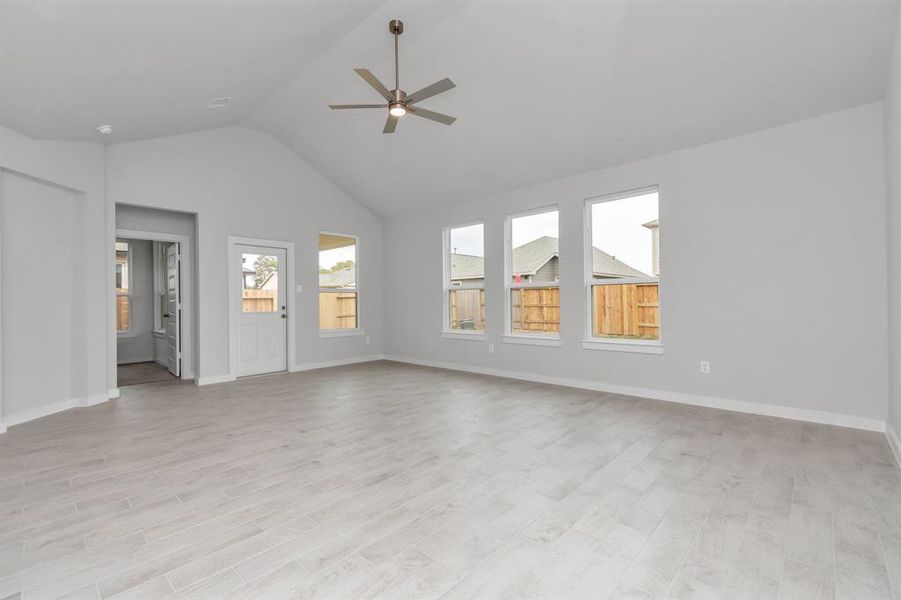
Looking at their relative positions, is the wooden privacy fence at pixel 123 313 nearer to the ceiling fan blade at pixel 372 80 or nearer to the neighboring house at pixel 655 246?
the ceiling fan blade at pixel 372 80

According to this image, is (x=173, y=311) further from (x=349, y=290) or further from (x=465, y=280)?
(x=465, y=280)

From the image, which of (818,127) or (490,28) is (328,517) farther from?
(818,127)

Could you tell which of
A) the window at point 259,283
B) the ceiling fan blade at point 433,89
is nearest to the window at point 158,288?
the window at point 259,283

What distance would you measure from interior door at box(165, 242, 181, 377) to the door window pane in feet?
3.00

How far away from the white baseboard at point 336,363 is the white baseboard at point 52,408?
2.50 m

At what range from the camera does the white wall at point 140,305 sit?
8.32 metres

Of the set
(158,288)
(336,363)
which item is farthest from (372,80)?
(158,288)

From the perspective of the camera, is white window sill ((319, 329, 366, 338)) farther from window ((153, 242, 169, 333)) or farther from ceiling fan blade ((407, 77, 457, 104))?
→ ceiling fan blade ((407, 77, 457, 104))

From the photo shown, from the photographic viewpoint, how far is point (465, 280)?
280 inches

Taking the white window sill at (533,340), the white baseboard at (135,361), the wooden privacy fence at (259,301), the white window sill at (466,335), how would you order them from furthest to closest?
the white baseboard at (135,361), the white window sill at (466,335), the wooden privacy fence at (259,301), the white window sill at (533,340)

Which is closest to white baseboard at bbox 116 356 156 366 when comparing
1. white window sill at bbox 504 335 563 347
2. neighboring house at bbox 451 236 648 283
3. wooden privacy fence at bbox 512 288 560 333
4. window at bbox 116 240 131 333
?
window at bbox 116 240 131 333

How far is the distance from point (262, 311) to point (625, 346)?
518 centimetres

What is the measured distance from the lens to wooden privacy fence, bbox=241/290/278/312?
653 centimetres

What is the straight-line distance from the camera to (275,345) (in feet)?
22.4
